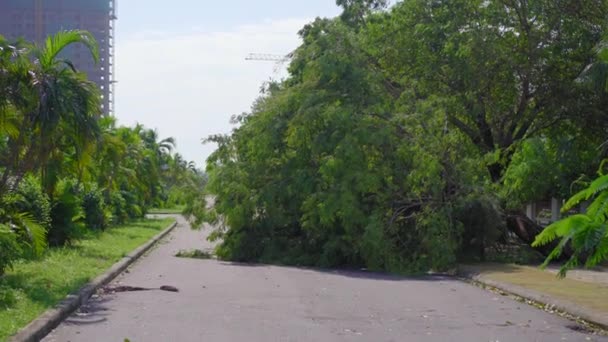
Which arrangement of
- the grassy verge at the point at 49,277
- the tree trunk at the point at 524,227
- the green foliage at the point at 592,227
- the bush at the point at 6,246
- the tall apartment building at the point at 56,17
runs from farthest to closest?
the tall apartment building at the point at 56,17
the tree trunk at the point at 524,227
the bush at the point at 6,246
the grassy verge at the point at 49,277
the green foliage at the point at 592,227

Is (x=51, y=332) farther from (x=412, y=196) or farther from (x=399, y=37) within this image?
(x=399, y=37)

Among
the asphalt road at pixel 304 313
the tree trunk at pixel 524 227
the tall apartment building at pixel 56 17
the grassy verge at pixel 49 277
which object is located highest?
the tall apartment building at pixel 56 17

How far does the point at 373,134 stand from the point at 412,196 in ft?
6.30

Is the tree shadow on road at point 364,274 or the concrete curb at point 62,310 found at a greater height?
the concrete curb at point 62,310

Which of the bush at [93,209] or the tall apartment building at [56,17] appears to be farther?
the tall apartment building at [56,17]

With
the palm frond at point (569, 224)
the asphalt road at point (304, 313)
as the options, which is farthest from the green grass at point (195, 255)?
the palm frond at point (569, 224)

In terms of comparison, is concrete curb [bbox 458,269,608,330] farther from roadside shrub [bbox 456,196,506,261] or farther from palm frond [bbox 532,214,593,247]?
palm frond [bbox 532,214,593,247]

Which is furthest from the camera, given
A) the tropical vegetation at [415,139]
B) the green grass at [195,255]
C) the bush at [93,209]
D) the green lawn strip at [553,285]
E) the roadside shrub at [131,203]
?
the roadside shrub at [131,203]

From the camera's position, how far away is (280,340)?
1075cm

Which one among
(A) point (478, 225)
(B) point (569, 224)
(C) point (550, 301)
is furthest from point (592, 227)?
(A) point (478, 225)

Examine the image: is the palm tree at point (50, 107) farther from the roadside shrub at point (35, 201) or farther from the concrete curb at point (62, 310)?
the roadside shrub at point (35, 201)

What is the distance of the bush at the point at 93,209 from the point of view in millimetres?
32062

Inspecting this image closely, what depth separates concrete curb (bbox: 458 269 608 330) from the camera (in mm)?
12633

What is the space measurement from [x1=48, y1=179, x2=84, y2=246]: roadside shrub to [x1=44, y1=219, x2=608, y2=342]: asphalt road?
4.89m
